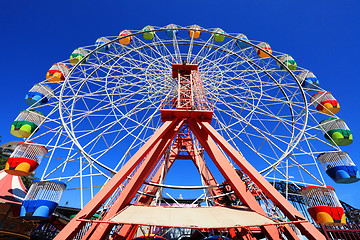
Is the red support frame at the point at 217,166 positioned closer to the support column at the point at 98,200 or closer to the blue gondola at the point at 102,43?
the support column at the point at 98,200

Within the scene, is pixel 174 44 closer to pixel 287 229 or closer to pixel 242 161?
pixel 242 161

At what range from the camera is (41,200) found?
326 inches

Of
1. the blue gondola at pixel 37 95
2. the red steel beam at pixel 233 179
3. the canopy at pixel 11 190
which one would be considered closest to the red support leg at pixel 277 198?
the red steel beam at pixel 233 179

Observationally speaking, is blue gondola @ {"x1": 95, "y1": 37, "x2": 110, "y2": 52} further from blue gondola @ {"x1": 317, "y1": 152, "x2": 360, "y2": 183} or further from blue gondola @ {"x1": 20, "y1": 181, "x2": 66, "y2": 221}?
blue gondola @ {"x1": 317, "y1": 152, "x2": 360, "y2": 183}

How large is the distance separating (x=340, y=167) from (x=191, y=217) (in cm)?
930

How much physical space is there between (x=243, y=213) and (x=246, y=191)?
821 millimetres

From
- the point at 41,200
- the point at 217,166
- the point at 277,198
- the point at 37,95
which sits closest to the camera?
the point at 277,198

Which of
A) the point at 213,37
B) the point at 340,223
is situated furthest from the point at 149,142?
the point at 213,37

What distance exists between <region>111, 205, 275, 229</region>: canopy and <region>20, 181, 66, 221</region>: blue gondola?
12.8ft

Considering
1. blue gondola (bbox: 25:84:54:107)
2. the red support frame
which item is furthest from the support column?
blue gondola (bbox: 25:84:54:107)

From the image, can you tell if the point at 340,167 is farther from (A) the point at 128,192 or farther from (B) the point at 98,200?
(B) the point at 98,200

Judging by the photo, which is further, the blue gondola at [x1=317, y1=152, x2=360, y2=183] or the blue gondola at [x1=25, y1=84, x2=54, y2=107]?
the blue gondola at [x1=25, y1=84, x2=54, y2=107]

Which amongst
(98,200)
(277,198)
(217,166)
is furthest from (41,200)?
(277,198)

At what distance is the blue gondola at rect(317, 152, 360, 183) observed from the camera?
9977mm
